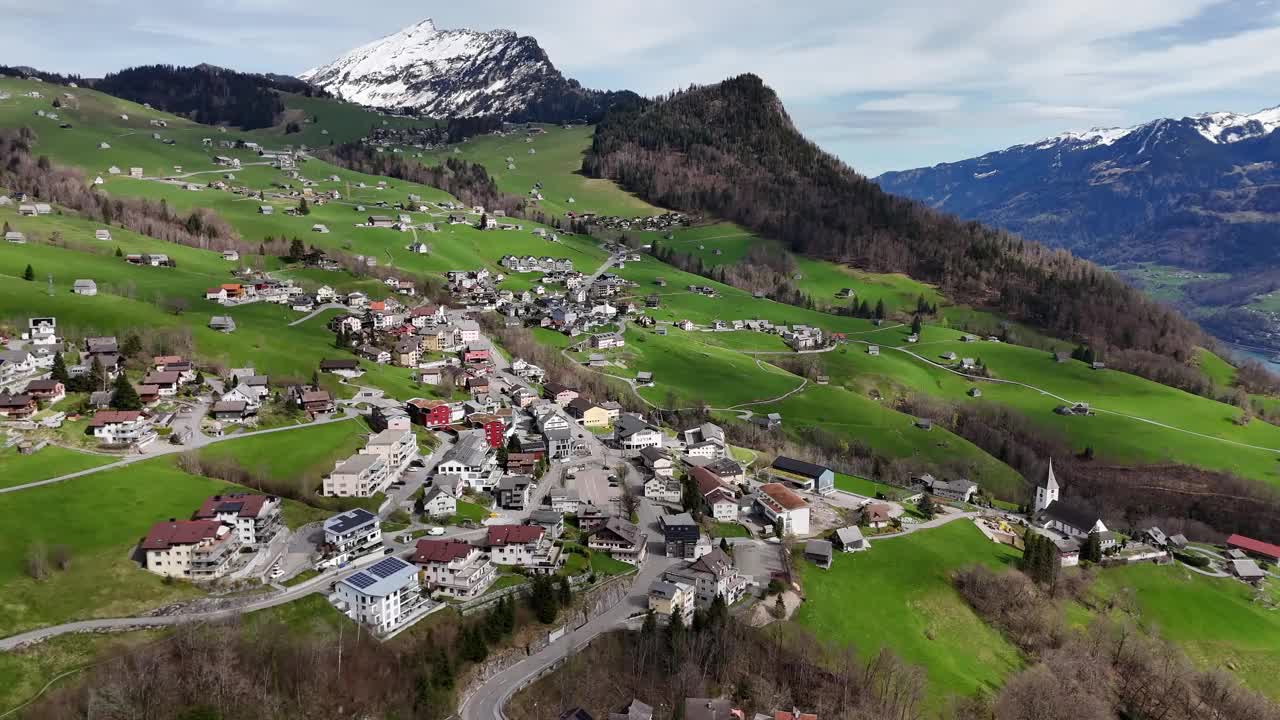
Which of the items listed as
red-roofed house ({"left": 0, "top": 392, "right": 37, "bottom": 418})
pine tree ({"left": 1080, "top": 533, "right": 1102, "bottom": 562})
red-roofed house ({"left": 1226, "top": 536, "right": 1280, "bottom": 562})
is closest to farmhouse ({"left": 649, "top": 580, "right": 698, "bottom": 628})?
pine tree ({"left": 1080, "top": 533, "right": 1102, "bottom": 562})

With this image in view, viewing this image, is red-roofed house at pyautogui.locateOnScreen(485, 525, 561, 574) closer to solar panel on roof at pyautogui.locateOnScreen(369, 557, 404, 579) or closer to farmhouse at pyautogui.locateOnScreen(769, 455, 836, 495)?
solar panel on roof at pyautogui.locateOnScreen(369, 557, 404, 579)

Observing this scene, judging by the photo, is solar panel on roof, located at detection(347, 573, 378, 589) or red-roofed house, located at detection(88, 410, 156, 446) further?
red-roofed house, located at detection(88, 410, 156, 446)

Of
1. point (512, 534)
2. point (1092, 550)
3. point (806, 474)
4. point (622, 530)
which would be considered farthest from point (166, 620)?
point (1092, 550)

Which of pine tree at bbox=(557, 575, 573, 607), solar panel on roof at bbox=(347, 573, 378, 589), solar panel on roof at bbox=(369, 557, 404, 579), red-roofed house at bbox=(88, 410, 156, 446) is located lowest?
pine tree at bbox=(557, 575, 573, 607)

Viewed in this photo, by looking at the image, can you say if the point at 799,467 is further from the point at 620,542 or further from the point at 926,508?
the point at 620,542

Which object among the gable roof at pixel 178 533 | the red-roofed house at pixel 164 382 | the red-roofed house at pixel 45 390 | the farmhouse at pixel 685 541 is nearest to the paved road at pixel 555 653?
the farmhouse at pixel 685 541

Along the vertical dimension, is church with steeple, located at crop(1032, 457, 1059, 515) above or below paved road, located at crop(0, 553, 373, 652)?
below

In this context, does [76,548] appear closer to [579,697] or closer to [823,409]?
[579,697]
